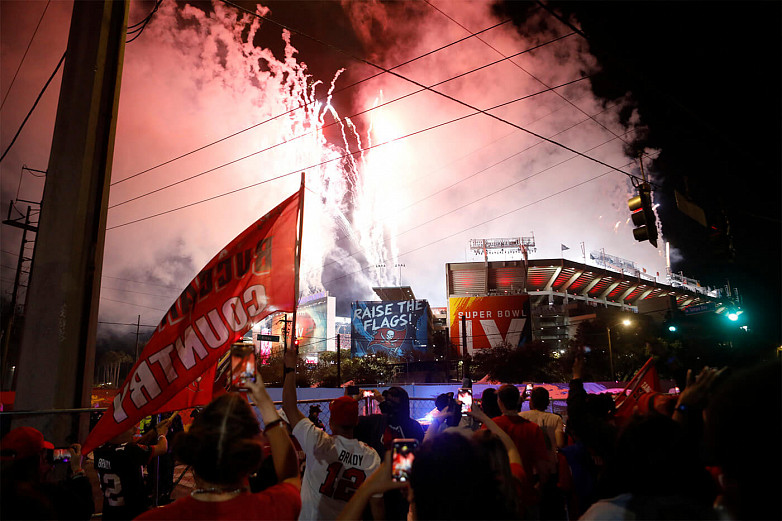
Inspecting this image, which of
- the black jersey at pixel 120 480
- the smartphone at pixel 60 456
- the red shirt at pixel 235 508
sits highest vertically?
the red shirt at pixel 235 508

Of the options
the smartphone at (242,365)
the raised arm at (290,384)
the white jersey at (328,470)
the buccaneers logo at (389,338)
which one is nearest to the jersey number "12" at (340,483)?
the white jersey at (328,470)

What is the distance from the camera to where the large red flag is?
13.3 feet

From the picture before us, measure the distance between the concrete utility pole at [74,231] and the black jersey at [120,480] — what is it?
765mm

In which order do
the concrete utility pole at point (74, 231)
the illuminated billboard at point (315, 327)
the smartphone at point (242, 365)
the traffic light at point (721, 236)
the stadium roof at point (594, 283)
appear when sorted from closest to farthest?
the smartphone at point (242, 365) < the concrete utility pole at point (74, 231) < the traffic light at point (721, 236) < the stadium roof at point (594, 283) < the illuminated billboard at point (315, 327)

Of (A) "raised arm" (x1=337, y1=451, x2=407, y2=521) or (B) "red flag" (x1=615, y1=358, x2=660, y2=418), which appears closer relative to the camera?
(A) "raised arm" (x1=337, y1=451, x2=407, y2=521)

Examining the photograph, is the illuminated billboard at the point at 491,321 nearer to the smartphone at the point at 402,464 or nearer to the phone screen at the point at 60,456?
the phone screen at the point at 60,456

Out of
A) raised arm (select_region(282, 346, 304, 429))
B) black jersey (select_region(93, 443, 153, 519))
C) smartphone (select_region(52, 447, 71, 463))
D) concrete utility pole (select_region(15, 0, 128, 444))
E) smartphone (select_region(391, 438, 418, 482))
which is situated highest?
concrete utility pole (select_region(15, 0, 128, 444))

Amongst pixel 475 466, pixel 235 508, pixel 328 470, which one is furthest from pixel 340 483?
pixel 475 466

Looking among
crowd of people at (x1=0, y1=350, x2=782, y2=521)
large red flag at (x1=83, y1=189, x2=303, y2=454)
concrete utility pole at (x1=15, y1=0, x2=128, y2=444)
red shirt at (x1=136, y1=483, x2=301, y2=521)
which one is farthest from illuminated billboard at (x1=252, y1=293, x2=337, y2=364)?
red shirt at (x1=136, y1=483, x2=301, y2=521)

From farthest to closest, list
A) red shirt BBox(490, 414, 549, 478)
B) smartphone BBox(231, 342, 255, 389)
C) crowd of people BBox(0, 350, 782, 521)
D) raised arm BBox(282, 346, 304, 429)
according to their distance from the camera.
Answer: red shirt BBox(490, 414, 549, 478)
raised arm BBox(282, 346, 304, 429)
smartphone BBox(231, 342, 255, 389)
crowd of people BBox(0, 350, 782, 521)

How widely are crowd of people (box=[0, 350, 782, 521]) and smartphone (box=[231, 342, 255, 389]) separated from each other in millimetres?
63

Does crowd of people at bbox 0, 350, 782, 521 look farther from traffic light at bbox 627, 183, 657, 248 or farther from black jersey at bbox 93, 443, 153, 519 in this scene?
traffic light at bbox 627, 183, 657, 248

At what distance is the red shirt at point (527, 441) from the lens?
3.82 m

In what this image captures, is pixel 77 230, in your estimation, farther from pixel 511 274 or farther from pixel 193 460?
pixel 511 274
